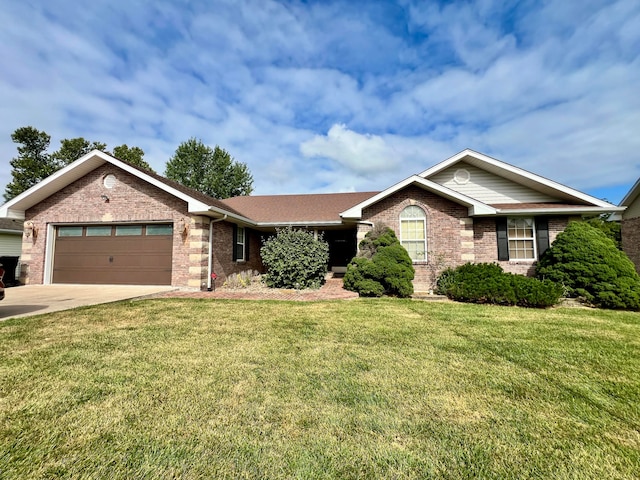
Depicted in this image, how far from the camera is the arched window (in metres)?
11.2

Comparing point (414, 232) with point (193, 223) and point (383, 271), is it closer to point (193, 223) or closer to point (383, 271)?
point (383, 271)

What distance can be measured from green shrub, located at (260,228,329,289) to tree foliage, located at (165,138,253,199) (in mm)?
27354

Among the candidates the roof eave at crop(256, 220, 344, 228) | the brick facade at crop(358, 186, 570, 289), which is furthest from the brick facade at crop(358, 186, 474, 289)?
the roof eave at crop(256, 220, 344, 228)

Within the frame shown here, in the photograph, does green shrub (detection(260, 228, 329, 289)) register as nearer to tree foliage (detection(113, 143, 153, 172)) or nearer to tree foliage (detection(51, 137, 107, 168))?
tree foliage (detection(113, 143, 153, 172))

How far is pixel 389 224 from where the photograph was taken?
37.3 feet

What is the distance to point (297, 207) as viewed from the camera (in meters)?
16.8

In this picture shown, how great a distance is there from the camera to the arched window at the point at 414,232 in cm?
1116

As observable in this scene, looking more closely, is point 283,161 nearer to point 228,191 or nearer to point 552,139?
point 228,191

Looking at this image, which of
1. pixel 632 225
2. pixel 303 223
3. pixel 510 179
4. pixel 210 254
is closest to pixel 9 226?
pixel 210 254

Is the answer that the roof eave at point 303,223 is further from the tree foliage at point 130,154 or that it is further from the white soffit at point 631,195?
the tree foliage at point 130,154

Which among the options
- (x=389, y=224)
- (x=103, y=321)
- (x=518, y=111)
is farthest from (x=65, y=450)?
(x=518, y=111)

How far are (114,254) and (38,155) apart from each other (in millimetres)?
34427

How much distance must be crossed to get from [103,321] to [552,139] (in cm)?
2239

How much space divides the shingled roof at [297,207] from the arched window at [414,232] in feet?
11.0
